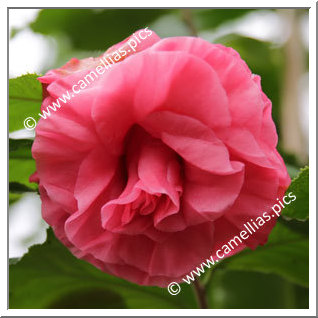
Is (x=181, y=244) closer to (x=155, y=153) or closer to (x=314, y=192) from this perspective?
(x=155, y=153)

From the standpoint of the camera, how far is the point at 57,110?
18.5 inches

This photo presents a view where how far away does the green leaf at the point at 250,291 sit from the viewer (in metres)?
0.88

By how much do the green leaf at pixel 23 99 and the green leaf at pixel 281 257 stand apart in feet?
0.96

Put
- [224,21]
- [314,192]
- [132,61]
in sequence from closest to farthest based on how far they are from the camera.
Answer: [132,61] → [314,192] → [224,21]

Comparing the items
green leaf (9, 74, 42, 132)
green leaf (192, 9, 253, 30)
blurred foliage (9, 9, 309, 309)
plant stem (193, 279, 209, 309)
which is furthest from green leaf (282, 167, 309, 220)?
green leaf (192, 9, 253, 30)

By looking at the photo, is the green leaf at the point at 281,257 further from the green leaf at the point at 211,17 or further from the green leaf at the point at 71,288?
the green leaf at the point at 211,17

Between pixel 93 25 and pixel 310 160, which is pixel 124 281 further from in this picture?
pixel 93 25

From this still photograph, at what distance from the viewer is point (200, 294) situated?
2.10 feet

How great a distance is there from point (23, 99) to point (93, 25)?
0.59m

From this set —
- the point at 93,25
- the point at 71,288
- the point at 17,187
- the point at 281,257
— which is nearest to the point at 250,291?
the point at 281,257

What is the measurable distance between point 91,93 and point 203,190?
0.41 ft

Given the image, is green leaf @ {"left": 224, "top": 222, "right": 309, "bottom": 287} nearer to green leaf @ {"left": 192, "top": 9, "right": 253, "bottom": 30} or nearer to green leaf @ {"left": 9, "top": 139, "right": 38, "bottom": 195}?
green leaf @ {"left": 9, "top": 139, "right": 38, "bottom": 195}

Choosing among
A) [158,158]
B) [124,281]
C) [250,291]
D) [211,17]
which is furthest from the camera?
[211,17]

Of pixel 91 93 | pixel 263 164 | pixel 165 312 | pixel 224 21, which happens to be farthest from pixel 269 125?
pixel 224 21
